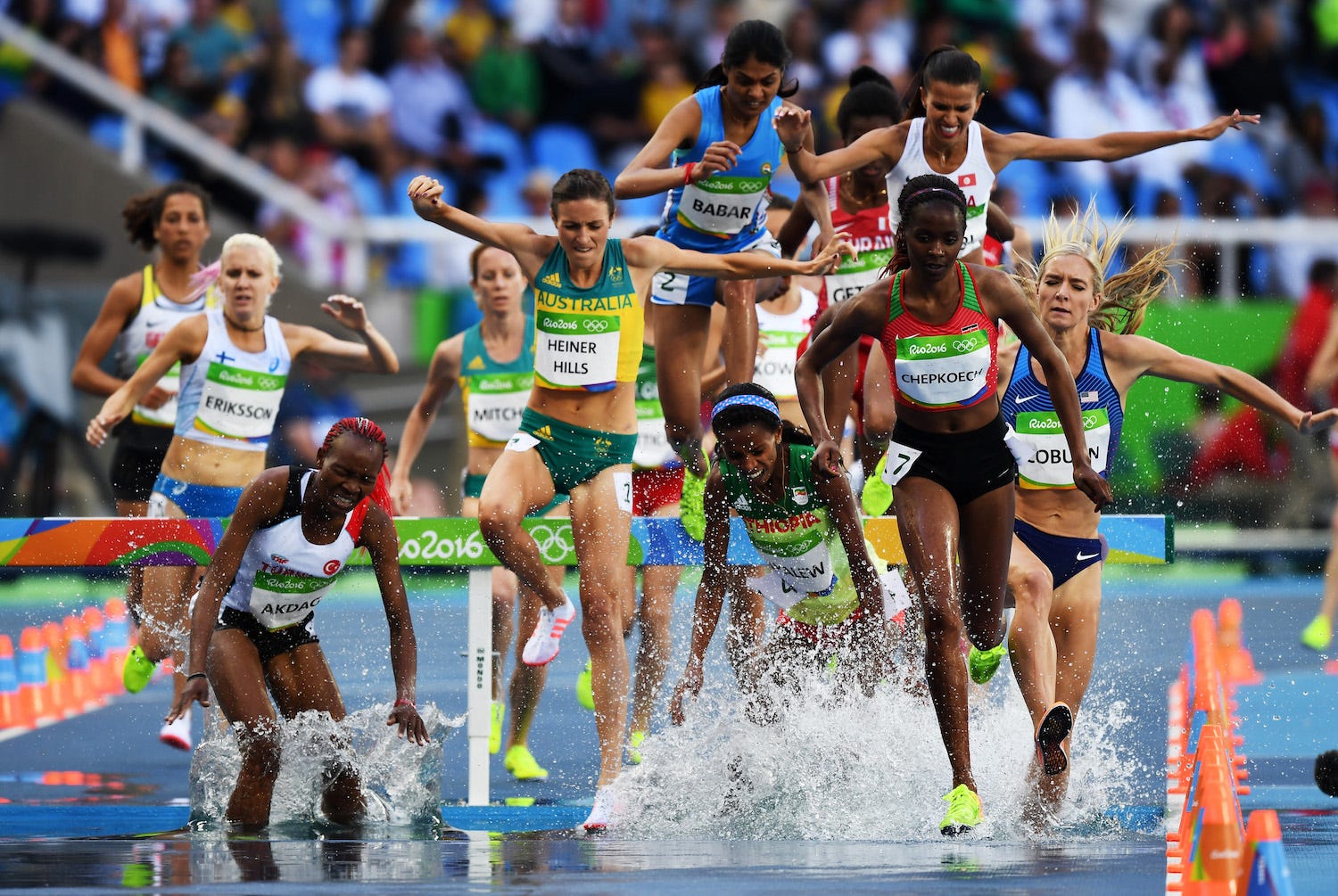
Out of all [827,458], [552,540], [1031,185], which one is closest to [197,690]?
[552,540]

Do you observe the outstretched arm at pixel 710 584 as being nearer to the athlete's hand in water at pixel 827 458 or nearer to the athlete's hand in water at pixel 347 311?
the athlete's hand in water at pixel 827 458

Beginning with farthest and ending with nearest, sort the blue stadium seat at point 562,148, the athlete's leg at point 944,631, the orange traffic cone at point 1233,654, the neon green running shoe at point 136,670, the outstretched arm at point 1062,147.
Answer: the blue stadium seat at point 562,148
the orange traffic cone at point 1233,654
the neon green running shoe at point 136,670
the outstretched arm at point 1062,147
the athlete's leg at point 944,631

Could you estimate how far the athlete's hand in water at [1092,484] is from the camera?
6.75 m

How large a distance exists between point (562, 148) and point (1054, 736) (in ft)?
36.9

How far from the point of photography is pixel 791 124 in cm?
746

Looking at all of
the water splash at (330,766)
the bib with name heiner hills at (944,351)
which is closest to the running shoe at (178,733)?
the water splash at (330,766)

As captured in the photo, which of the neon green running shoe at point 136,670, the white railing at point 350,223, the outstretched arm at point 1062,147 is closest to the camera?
the outstretched arm at point 1062,147

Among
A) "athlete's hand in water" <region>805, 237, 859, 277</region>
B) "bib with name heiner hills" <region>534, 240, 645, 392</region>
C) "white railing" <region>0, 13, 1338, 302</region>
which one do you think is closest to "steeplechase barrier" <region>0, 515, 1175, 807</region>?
"bib with name heiner hills" <region>534, 240, 645, 392</region>

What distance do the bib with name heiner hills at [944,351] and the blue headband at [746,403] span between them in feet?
1.72

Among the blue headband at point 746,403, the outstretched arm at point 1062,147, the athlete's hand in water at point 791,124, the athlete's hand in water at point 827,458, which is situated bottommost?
the athlete's hand in water at point 827,458

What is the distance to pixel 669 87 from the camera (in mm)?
17234

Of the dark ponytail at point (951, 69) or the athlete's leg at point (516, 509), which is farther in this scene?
the dark ponytail at point (951, 69)

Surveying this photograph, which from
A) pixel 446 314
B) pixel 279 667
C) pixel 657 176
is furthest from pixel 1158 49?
pixel 279 667

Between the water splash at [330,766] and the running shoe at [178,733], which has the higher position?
the running shoe at [178,733]
